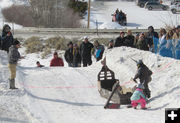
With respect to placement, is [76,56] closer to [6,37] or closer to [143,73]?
[6,37]

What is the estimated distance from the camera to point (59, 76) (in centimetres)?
1642

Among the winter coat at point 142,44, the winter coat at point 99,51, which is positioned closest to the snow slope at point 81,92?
the winter coat at point 99,51

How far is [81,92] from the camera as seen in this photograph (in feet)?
47.8

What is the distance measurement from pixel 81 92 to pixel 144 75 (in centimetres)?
253

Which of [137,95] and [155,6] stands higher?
[155,6]

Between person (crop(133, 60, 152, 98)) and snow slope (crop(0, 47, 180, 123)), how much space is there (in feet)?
0.87

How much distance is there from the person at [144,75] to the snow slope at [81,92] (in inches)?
10.5

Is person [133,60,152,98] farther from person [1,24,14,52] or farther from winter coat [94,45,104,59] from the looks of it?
person [1,24,14,52]

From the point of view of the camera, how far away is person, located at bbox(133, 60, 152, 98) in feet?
42.5

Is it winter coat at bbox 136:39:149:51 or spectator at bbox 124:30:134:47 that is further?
spectator at bbox 124:30:134:47

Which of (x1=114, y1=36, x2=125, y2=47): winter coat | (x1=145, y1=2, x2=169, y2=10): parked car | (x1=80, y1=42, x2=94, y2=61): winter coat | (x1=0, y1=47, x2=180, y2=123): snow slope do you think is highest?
(x1=145, y1=2, x2=169, y2=10): parked car

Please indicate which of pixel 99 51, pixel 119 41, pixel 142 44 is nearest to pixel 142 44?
pixel 142 44

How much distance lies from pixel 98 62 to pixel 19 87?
4667 mm

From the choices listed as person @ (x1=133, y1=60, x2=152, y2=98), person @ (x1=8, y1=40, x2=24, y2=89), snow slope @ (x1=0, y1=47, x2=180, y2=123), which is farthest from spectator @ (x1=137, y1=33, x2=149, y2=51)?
person @ (x1=8, y1=40, x2=24, y2=89)
